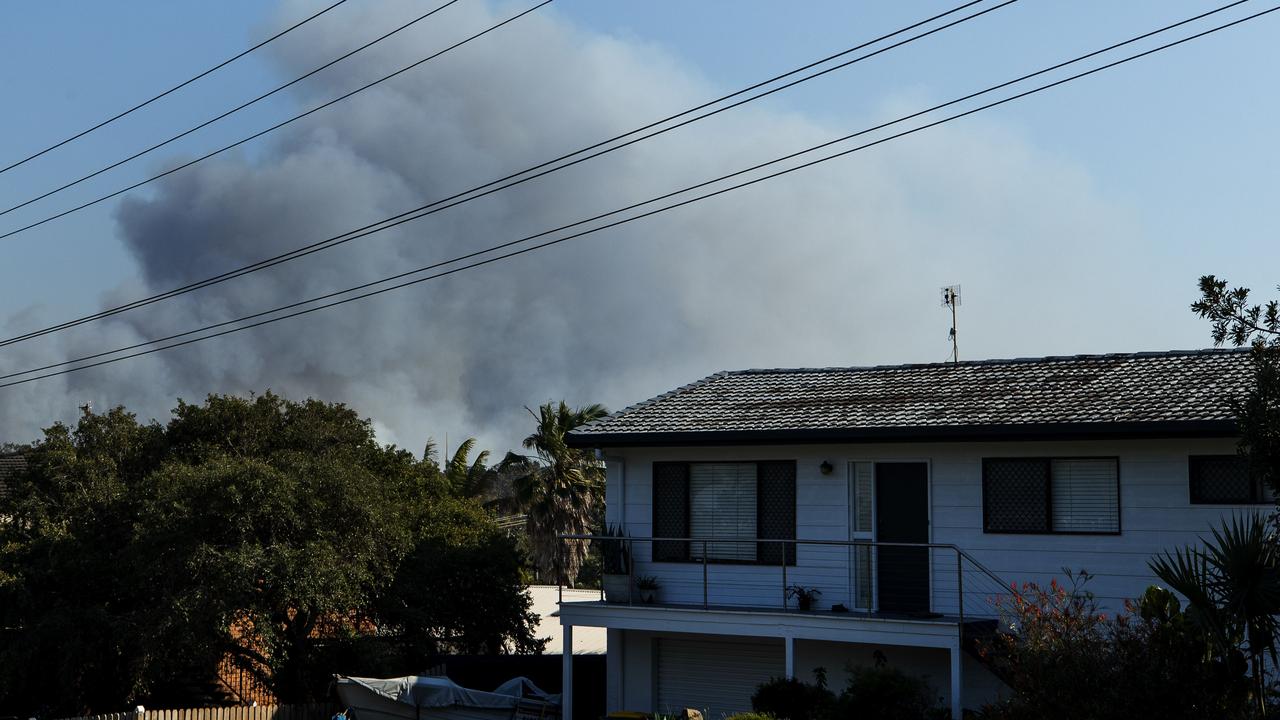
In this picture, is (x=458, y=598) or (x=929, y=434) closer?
(x=929, y=434)

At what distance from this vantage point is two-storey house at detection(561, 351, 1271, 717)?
17.6 m

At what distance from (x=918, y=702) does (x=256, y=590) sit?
1074 cm

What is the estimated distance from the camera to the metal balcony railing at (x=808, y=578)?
1855 centimetres

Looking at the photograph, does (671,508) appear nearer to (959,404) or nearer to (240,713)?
(959,404)

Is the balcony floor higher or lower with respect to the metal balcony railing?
lower

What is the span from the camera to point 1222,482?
56.9 ft

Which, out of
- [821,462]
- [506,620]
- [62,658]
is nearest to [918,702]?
[821,462]

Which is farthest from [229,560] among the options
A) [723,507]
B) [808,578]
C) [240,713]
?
[808,578]

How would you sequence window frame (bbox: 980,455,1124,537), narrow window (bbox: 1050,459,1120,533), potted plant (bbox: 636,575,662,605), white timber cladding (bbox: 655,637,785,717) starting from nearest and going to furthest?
1. window frame (bbox: 980,455,1124,537)
2. narrow window (bbox: 1050,459,1120,533)
3. white timber cladding (bbox: 655,637,785,717)
4. potted plant (bbox: 636,575,662,605)

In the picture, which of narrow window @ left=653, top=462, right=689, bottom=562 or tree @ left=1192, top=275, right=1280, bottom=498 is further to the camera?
narrow window @ left=653, top=462, right=689, bottom=562

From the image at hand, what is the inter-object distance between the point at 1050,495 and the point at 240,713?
1340 centimetres

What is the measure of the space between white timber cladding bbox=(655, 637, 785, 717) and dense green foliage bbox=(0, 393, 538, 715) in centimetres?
491

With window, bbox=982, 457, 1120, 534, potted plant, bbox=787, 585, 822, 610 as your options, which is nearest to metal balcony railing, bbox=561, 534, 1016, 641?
potted plant, bbox=787, 585, 822, 610

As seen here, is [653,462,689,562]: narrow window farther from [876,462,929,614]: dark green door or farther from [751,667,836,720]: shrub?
[751,667,836,720]: shrub
